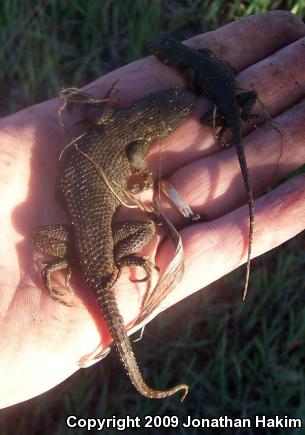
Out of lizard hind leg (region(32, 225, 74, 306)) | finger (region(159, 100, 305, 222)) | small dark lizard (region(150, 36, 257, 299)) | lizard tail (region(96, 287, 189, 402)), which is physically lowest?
lizard tail (region(96, 287, 189, 402))

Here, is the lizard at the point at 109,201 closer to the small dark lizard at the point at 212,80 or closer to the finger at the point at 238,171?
the small dark lizard at the point at 212,80

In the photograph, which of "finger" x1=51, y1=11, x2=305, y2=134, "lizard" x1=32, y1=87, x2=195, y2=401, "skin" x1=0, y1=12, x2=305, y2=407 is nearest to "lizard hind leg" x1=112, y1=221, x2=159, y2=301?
"lizard" x1=32, y1=87, x2=195, y2=401

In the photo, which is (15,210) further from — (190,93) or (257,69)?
(257,69)

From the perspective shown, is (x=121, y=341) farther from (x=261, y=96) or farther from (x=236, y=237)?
(x=261, y=96)

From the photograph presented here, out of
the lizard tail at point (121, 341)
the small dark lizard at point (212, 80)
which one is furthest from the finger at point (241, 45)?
the lizard tail at point (121, 341)

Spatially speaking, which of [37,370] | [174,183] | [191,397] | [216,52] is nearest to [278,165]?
[174,183]

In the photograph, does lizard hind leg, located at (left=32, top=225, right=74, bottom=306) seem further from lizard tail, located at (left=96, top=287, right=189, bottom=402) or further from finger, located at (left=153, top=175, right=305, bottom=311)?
finger, located at (left=153, top=175, right=305, bottom=311)
